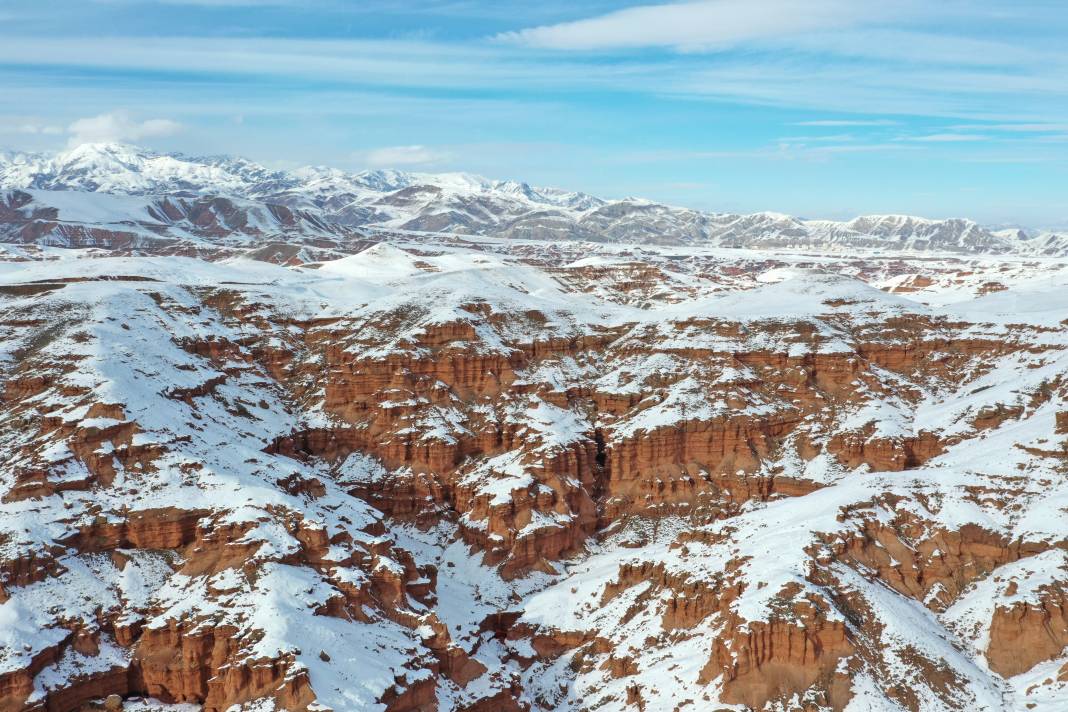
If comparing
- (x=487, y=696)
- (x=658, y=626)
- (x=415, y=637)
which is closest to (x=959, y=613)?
(x=658, y=626)

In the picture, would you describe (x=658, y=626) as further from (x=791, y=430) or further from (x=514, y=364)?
(x=514, y=364)

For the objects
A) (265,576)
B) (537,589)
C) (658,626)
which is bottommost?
(537,589)

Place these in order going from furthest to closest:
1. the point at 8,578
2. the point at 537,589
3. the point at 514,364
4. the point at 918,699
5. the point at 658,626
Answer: the point at 514,364, the point at 537,589, the point at 658,626, the point at 8,578, the point at 918,699

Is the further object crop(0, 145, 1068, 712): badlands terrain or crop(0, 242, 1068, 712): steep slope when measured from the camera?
crop(0, 242, 1068, 712): steep slope
